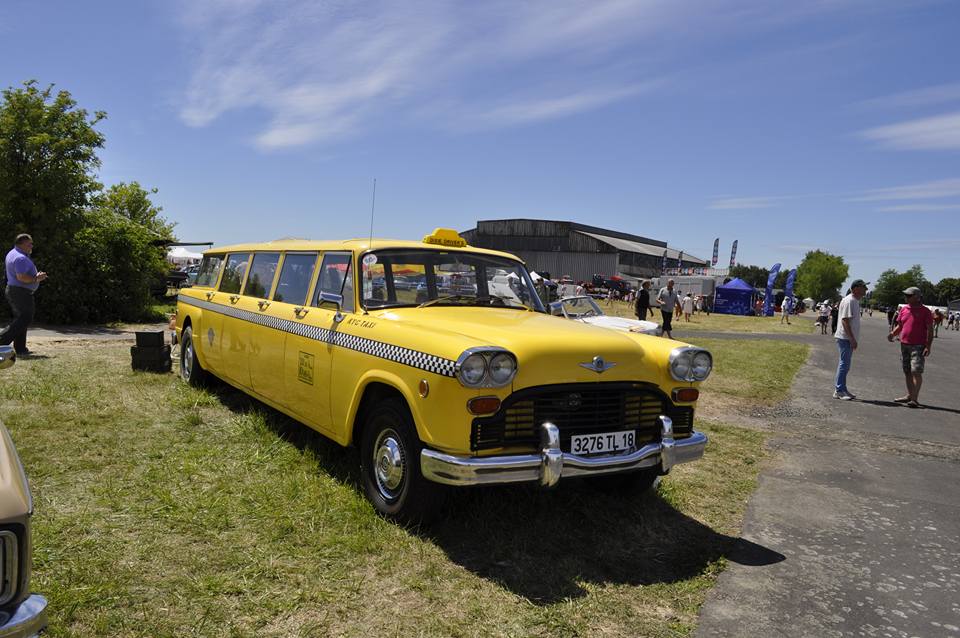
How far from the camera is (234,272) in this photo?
6875mm

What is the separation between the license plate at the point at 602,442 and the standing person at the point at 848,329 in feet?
22.8

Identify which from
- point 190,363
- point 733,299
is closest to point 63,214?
point 190,363

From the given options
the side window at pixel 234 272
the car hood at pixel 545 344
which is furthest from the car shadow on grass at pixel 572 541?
the side window at pixel 234 272

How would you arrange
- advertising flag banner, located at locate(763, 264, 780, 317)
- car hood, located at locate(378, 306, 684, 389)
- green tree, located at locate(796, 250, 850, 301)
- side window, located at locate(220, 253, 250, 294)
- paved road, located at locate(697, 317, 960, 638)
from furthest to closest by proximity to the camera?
green tree, located at locate(796, 250, 850, 301)
advertising flag banner, located at locate(763, 264, 780, 317)
side window, located at locate(220, 253, 250, 294)
car hood, located at locate(378, 306, 684, 389)
paved road, located at locate(697, 317, 960, 638)

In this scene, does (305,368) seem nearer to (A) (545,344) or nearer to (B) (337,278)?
→ (B) (337,278)

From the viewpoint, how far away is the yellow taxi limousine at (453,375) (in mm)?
3615

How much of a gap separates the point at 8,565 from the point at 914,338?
1068cm

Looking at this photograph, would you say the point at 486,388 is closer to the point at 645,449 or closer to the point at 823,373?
the point at 645,449

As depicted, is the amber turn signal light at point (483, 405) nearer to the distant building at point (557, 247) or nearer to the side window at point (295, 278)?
the side window at point (295, 278)

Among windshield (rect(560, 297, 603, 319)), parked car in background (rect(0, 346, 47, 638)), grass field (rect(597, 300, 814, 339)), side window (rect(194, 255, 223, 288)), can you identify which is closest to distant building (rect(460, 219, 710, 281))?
grass field (rect(597, 300, 814, 339))

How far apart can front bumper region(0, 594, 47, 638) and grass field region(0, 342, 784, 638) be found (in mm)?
1052

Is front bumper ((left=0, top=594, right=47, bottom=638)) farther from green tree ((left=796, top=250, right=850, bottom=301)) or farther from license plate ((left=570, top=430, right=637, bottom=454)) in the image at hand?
green tree ((left=796, top=250, right=850, bottom=301))

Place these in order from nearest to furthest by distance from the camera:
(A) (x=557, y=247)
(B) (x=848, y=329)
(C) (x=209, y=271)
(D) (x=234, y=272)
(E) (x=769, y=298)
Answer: (D) (x=234, y=272)
(C) (x=209, y=271)
(B) (x=848, y=329)
(E) (x=769, y=298)
(A) (x=557, y=247)

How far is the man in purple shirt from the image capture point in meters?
9.02
